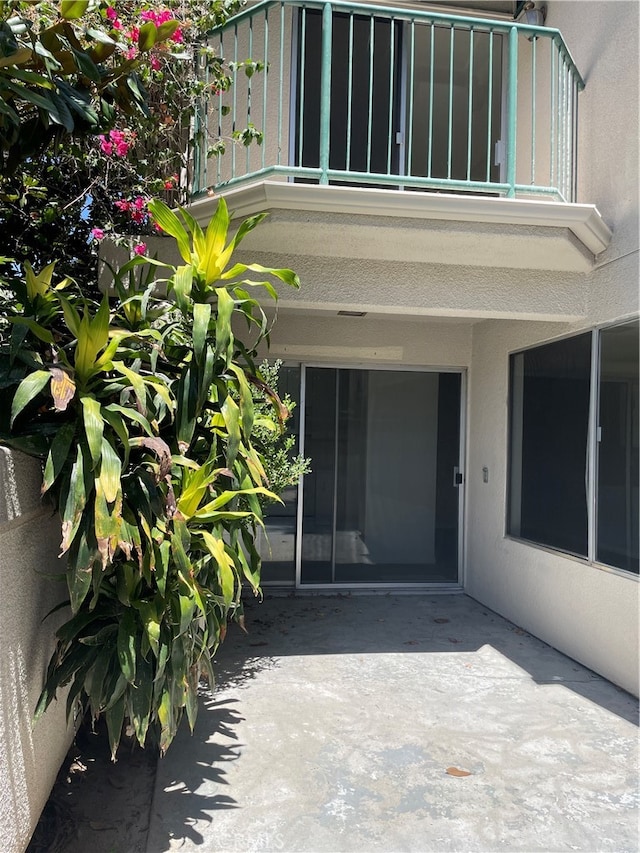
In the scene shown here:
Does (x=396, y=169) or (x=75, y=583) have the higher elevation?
(x=396, y=169)

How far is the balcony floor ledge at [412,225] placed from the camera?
4.18 metres

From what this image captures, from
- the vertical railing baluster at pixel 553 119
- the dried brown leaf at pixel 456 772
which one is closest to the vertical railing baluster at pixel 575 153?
the vertical railing baluster at pixel 553 119

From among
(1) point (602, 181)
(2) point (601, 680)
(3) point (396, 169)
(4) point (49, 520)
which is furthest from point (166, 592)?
(3) point (396, 169)

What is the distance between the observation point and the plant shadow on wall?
233 cm

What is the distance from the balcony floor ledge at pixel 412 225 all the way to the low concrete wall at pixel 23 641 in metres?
2.51

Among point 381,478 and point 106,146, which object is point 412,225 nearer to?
point 106,146

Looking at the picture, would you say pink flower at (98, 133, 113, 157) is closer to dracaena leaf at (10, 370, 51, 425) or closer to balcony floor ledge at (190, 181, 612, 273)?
balcony floor ledge at (190, 181, 612, 273)

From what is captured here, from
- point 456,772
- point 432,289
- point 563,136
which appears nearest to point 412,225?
point 432,289

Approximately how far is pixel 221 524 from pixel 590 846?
2.24 meters

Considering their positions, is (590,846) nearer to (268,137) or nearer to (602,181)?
(602,181)

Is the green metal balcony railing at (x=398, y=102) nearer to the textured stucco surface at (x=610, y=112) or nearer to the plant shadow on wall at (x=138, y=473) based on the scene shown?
the textured stucco surface at (x=610, y=112)

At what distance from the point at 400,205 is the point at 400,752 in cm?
342

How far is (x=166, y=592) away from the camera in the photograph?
8.68ft

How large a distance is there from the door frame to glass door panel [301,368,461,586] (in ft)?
0.17
